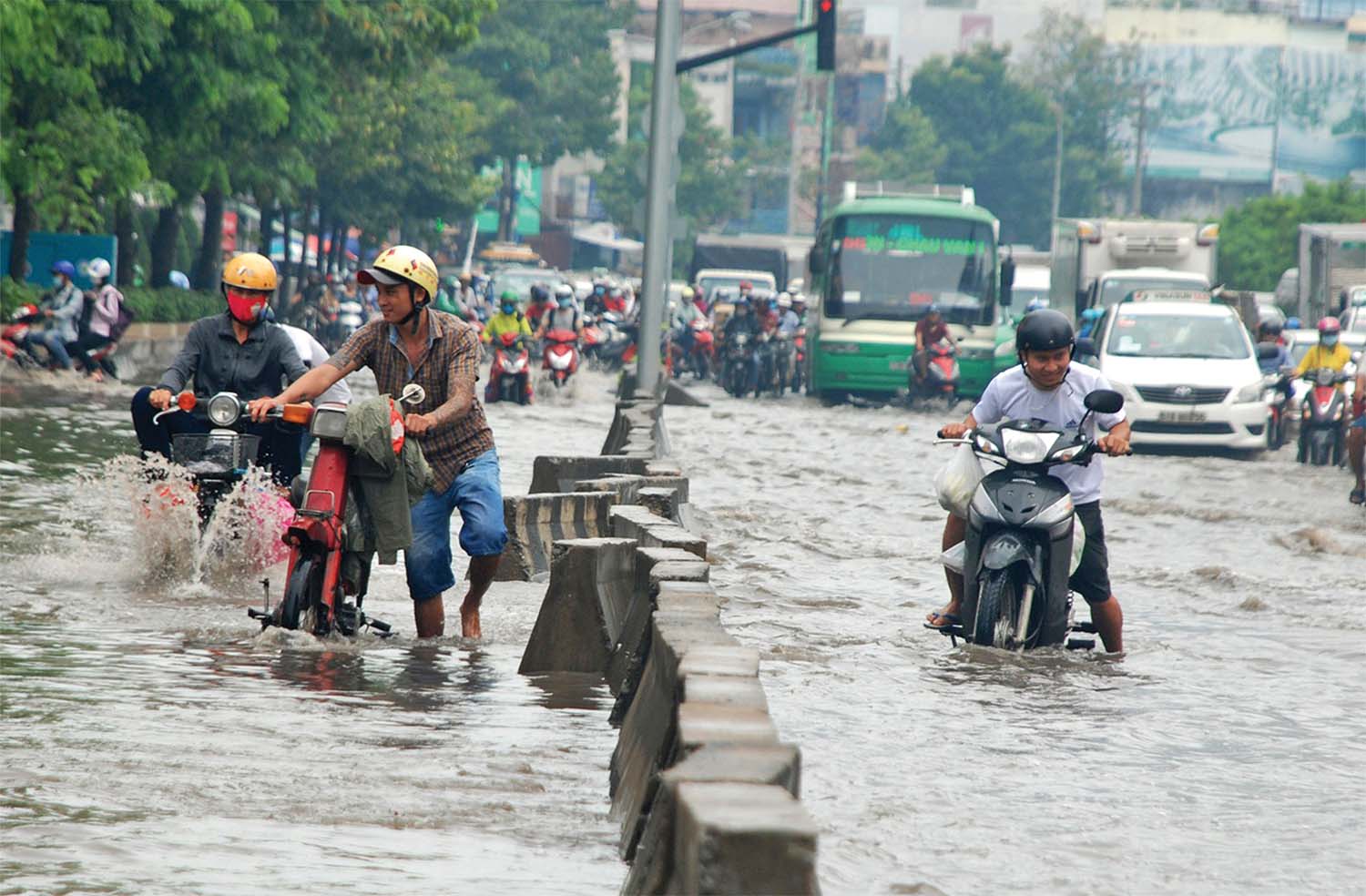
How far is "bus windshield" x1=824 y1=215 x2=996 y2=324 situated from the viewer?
32062mm

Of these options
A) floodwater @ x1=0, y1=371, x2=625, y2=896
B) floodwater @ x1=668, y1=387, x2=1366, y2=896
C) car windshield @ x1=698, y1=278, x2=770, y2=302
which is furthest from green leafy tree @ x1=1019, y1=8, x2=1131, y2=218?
floodwater @ x1=0, y1=371, x2=625, y2=896

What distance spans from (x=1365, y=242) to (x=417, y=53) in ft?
54.2

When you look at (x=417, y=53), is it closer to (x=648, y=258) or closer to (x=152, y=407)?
(x=648, y=258)

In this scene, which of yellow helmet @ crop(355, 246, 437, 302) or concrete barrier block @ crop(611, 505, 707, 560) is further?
yellow helmet @ crop(355, 246, 437, 302)

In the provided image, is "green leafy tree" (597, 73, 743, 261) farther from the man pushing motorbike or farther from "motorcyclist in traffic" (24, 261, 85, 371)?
the man pushing motorbike

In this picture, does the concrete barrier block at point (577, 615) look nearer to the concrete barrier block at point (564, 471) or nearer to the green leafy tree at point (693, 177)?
the concrete barrier block at point (564, 471)

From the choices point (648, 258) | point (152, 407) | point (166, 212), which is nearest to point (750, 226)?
point (166, 212)

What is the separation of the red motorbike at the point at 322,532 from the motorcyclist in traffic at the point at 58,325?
17.6 metres

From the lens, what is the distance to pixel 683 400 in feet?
95.5

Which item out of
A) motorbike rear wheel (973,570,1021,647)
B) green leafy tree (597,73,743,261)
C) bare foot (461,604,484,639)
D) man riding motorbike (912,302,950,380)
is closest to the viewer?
motorbike rear wheel (973,570,1021,647)

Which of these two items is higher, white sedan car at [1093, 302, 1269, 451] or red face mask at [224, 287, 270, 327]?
red face mask at [224, 287, 270, 327]

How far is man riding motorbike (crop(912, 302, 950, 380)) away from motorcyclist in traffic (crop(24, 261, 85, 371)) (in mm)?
10900

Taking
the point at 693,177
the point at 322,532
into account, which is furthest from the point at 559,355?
the point at 693,177

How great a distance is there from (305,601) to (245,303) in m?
1.64
